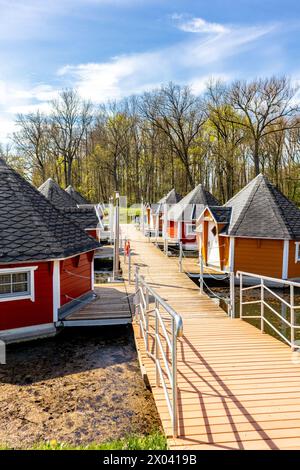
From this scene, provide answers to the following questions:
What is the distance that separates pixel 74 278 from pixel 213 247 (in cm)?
895

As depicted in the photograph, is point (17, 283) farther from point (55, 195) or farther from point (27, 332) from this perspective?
point (55, 195)

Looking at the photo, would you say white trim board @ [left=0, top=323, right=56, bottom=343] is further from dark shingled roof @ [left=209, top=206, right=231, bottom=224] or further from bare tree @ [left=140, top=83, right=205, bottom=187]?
bare tree @ [left=140, top=83, right=205, bottom=187]

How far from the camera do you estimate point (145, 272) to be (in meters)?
14.6

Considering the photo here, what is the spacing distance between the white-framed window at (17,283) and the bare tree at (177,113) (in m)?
28.3

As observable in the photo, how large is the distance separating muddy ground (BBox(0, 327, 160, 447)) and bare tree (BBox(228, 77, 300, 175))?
81.5ft

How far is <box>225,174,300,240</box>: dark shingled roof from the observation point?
593 inches

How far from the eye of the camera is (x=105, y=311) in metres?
10.0

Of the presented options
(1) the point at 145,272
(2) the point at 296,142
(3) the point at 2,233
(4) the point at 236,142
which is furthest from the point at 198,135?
(3) the point at 2,233

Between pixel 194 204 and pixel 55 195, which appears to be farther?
pixel 55 195

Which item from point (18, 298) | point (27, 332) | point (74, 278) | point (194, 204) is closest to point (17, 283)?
point (18, 298)

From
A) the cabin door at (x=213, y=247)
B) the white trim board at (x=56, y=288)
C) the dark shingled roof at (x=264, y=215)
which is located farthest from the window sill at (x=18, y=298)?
the cabin door at (x=213, y=247)

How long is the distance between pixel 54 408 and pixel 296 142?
1401 inches

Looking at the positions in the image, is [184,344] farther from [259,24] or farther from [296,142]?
[296,142]

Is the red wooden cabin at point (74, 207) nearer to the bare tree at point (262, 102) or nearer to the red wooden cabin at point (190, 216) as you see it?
the red wooden cabin at point (190, 216)
